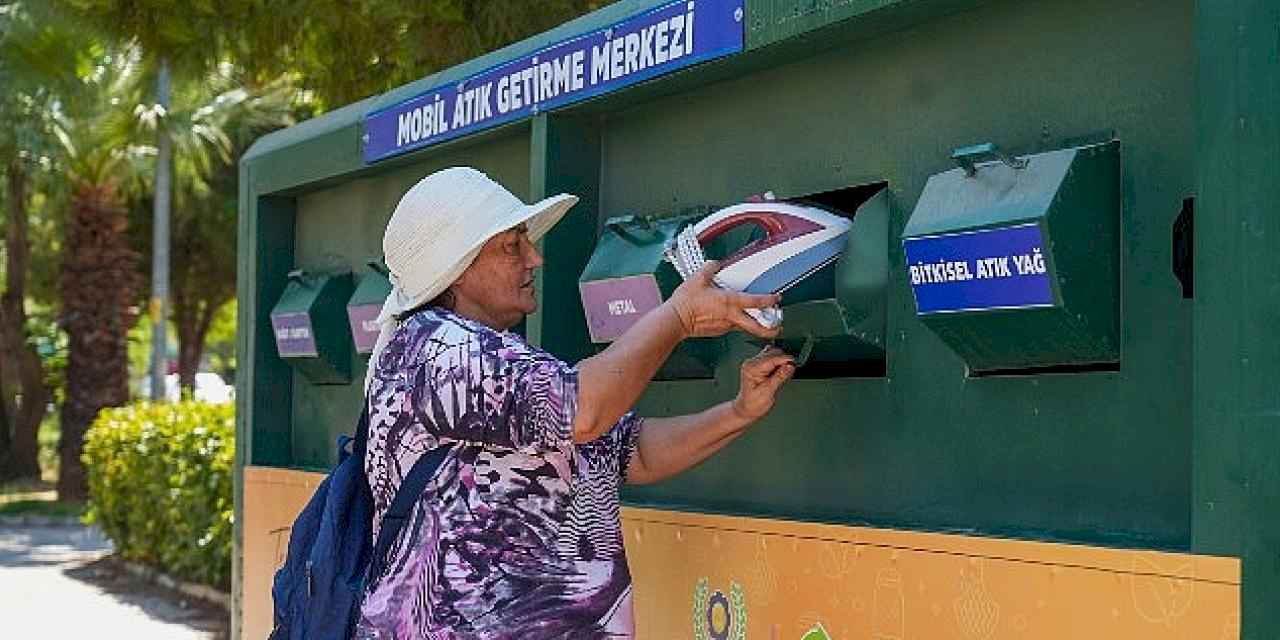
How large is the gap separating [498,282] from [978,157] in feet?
3.07

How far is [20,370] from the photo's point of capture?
28438mm

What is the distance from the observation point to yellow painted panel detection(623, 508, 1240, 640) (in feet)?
9.60

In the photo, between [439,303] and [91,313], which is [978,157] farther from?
[91,313]

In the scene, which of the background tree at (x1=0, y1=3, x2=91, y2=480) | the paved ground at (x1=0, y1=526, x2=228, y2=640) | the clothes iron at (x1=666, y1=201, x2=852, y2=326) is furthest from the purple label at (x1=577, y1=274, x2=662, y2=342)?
the paved ground at (x1=0, y1=526, x2=228, y2=640)

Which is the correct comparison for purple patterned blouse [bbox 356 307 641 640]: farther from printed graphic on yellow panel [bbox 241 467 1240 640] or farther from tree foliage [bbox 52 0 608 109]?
tree foliage [bbox 52 0 608 109]

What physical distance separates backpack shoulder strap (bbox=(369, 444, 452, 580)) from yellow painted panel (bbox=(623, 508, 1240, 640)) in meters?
0.82

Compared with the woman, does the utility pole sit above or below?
above

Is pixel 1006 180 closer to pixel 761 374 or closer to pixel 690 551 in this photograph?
pixel 761 374

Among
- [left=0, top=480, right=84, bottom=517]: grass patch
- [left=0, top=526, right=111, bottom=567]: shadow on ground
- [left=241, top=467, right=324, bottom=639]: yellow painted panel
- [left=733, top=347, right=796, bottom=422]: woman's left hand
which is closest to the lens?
[left=733, top=347, right=796, bottom=422]: woman's left hand

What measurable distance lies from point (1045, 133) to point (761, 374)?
0.74 meters

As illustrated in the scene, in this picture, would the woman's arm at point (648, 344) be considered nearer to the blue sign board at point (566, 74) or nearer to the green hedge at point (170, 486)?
the blue sign board at point (566, 74)

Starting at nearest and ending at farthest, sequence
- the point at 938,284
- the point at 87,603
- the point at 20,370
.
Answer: the point at 938,284, the point at 87,603, the point at 20,370

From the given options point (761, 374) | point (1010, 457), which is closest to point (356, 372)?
point (761, 374)

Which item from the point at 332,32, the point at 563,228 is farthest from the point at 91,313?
the point at 563,228
